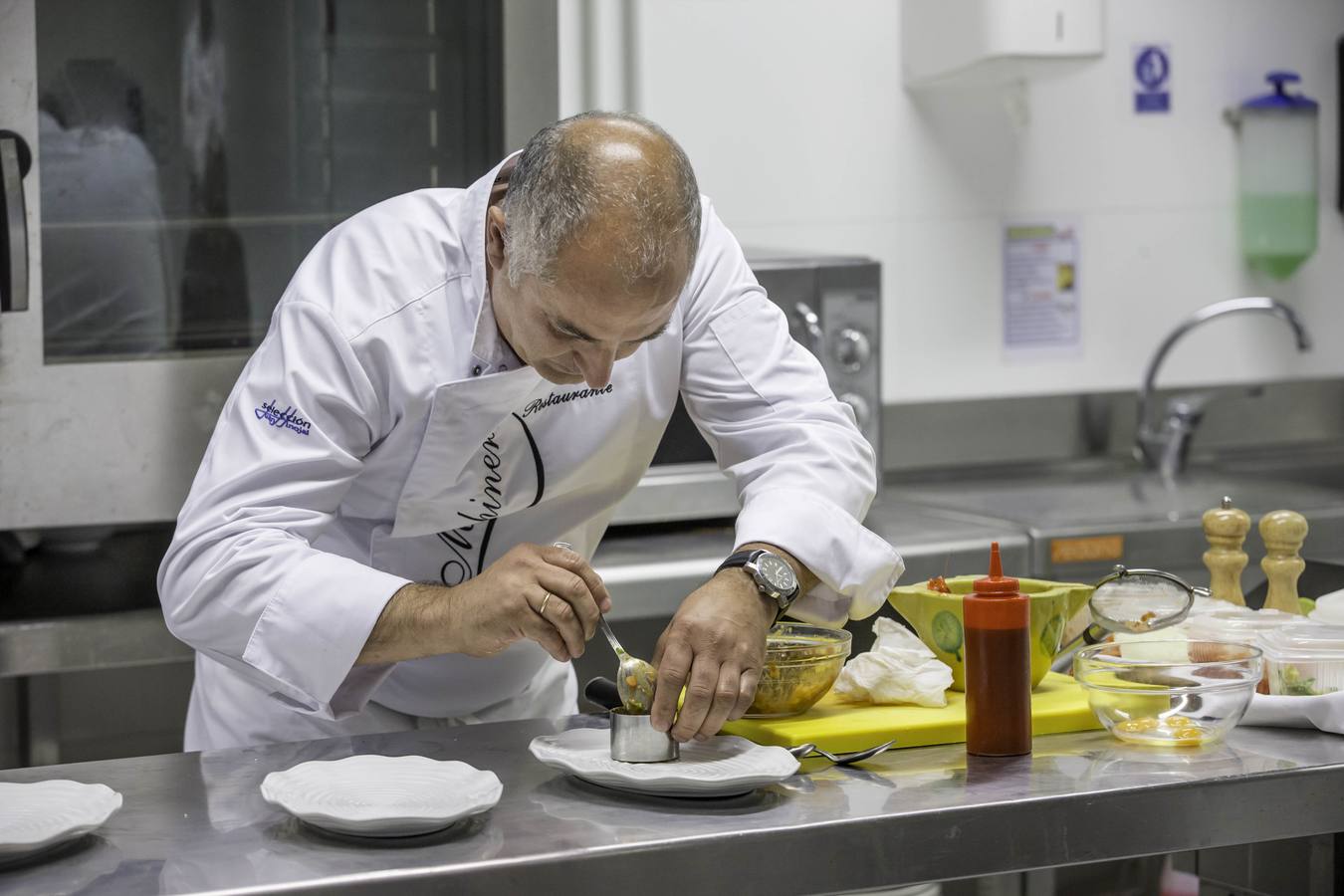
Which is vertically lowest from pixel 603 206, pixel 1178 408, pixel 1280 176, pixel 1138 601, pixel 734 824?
pixel 734 824

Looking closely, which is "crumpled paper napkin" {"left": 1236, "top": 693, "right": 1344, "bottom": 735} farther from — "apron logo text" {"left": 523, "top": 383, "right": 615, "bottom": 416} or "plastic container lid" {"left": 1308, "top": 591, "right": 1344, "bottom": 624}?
"apron logo text" {"left": 523, "top": 383, "right": 615, "bottom": 416}

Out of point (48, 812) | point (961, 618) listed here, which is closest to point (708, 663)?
point (961, 618)

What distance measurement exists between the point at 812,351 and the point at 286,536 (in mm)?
1252

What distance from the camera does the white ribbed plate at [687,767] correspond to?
3.91ft

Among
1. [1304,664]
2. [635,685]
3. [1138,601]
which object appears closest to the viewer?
[635,685]

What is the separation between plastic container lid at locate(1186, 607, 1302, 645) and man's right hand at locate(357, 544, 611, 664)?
584mm

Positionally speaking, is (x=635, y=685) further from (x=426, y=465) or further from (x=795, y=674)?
(x=426, y=465)

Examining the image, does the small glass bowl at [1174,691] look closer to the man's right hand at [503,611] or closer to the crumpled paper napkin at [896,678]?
the crumpled paper napkin at [896,678]

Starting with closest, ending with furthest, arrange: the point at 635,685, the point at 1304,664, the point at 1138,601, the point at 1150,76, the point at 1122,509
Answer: the point at 635,685
the point at 1304,664
the point at 1138,601
the point at 1122,509
the point at 1150,76

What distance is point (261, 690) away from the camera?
1.72 metres

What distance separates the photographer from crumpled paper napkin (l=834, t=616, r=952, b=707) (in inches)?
55.4

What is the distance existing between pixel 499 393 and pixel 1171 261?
221cm

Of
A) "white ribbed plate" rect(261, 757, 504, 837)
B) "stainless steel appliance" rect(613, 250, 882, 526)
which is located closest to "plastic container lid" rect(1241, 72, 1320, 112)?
"stainless steel appliance" rect(613, 250, 882, 526)

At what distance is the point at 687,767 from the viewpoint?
4.04 ft
